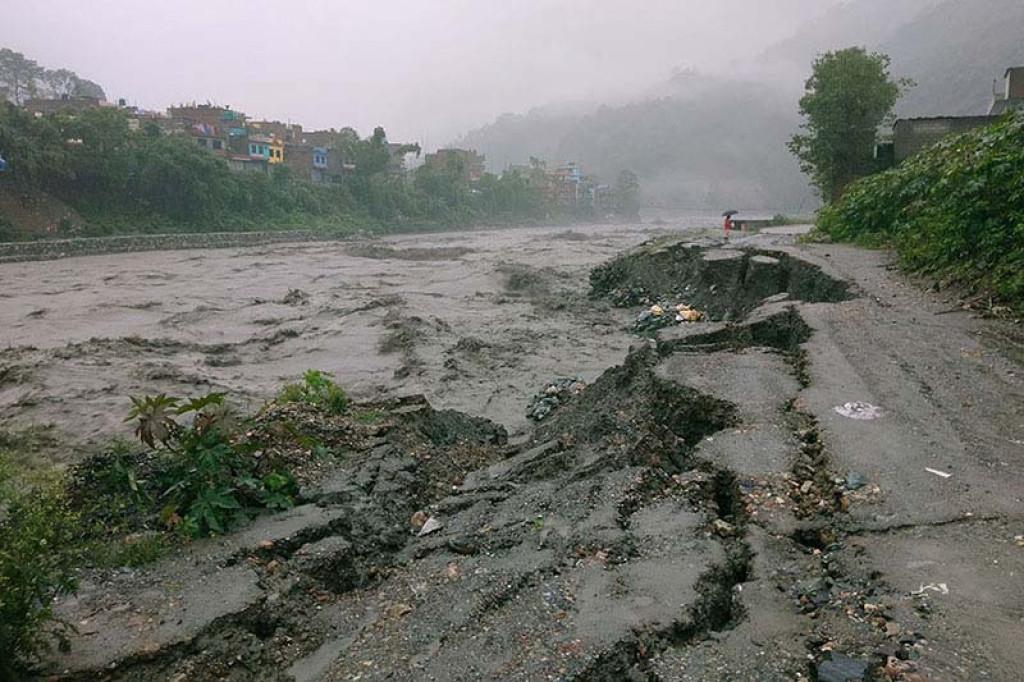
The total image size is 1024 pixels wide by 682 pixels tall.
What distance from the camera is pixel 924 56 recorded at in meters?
122

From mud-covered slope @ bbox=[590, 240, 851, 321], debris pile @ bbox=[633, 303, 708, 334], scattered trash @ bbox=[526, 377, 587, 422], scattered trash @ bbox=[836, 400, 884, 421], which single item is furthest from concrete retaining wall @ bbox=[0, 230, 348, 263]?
scattered trash @ bbox=[836, 400, 884, 421]

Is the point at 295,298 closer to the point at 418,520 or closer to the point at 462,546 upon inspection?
the point at 418,520

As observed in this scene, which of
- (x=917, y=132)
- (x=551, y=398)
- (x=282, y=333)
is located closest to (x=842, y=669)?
(x=551, y=398)

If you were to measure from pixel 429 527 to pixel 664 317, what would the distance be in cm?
1023

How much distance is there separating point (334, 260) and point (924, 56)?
127m

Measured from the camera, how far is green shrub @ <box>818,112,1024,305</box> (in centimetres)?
774

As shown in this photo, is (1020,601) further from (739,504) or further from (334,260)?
(334,260)

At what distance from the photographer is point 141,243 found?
110ft

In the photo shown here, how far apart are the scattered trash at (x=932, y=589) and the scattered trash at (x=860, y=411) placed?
6.85 feet

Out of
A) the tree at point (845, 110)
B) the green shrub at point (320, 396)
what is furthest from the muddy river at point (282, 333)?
the tree at point (845, 110)

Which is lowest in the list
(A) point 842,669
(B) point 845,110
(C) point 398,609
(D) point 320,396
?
(C) point 398,609

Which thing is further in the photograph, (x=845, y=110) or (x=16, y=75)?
(x=16, y=75)

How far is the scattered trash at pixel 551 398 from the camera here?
9.29m

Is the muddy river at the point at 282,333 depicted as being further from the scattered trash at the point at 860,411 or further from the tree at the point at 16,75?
the tree at the point at 16,75
